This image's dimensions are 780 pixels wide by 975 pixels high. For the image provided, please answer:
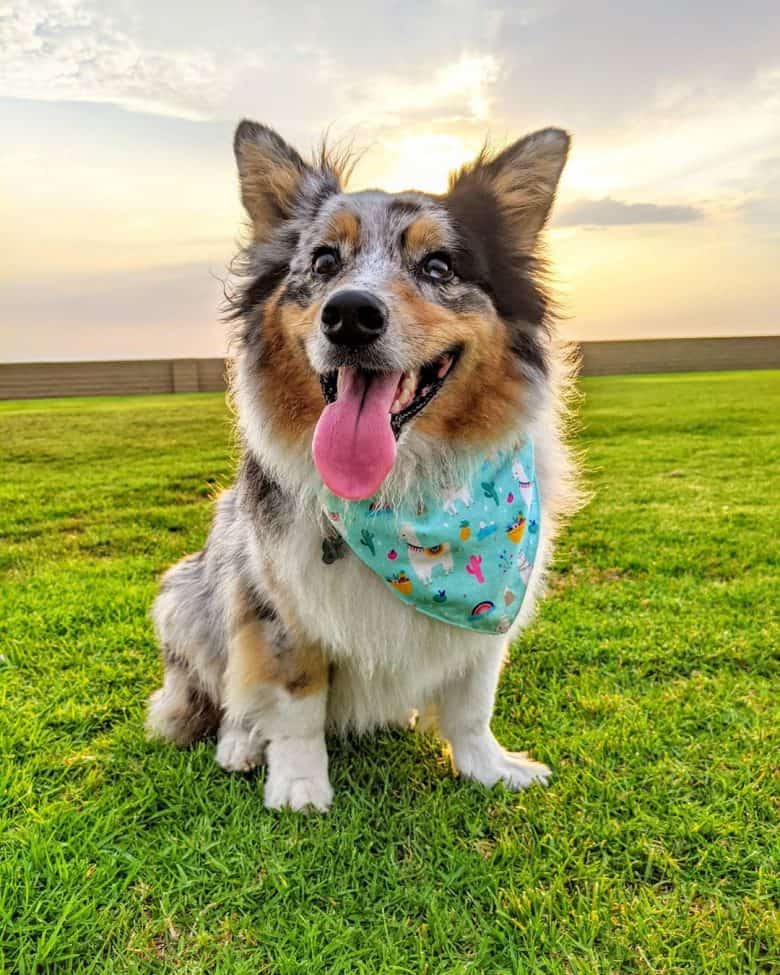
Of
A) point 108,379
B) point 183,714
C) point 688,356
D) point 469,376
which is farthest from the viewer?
point 688,356

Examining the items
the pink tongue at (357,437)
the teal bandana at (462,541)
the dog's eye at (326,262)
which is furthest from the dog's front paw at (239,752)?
the dog's eye at (326,262)

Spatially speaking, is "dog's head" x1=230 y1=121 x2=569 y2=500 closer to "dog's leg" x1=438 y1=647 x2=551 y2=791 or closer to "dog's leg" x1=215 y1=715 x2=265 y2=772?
"dog's leg" x1=438 y1=647 x2=551 y2=791

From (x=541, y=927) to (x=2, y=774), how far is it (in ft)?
7.23

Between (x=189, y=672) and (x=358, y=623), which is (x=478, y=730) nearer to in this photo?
(x=358, y=623)

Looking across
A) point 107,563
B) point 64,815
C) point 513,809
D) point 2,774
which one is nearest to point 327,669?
point 513,809

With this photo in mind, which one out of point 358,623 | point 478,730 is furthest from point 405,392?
point 478,730

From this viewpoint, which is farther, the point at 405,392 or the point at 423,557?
the point at 423,557

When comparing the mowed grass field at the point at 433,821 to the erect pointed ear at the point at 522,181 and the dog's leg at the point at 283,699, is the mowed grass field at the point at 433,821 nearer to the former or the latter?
the dog's leg at the point at 283,699

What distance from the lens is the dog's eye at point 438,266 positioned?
2.73 meters

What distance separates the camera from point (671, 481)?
9133 millimetres

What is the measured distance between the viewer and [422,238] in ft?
8.91

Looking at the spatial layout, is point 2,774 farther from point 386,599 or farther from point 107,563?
point 107,563

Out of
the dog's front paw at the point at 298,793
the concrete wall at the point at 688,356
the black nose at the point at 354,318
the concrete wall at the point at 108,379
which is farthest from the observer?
the concrete wall at the point at 688,356

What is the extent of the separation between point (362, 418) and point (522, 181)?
4.11ft
